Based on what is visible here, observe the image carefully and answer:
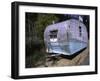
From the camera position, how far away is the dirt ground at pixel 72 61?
1.49m

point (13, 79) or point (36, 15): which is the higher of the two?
point (36, 15)

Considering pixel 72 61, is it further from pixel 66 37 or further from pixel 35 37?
pixel 35 37

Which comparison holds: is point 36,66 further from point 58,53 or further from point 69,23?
point 69,23

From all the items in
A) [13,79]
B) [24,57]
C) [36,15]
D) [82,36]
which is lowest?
[13,79]

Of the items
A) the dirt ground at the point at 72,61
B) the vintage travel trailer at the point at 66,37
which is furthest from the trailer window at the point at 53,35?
the dirt ground at the point at 72,61

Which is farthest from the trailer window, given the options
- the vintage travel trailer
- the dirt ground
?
the dirt ground

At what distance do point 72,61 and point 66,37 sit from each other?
0.44ft

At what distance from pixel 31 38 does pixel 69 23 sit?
0.23m

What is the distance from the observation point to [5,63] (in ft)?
4.68

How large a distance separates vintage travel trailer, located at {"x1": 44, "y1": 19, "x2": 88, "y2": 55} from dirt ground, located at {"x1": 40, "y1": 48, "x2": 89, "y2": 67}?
0.10 ft

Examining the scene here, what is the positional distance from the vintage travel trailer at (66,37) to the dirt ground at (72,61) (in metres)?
0.03

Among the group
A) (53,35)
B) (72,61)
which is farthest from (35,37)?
(72,61)

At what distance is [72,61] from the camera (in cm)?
154

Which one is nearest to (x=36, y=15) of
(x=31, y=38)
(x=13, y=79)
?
(x=31, y=38)
